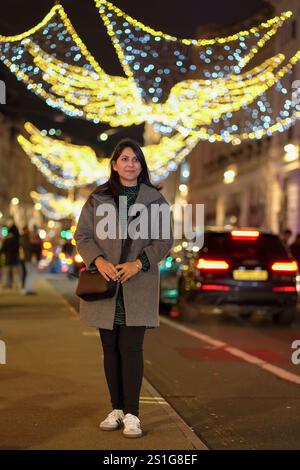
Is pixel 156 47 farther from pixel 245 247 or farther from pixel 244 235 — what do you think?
pixel 245 247

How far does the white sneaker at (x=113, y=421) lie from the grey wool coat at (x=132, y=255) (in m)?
0.60

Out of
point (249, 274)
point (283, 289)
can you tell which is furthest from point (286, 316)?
point (249, 274)

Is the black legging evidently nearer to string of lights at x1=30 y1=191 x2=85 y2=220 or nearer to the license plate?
the license plate

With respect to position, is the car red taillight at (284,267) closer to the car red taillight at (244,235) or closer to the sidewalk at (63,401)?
the car red taillight at (244,235)

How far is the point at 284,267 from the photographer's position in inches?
604

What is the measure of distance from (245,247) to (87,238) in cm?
940

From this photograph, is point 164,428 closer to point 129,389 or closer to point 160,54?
point 129,389

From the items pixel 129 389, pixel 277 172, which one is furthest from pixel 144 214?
pixel 277 172

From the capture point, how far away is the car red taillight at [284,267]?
1530 cm

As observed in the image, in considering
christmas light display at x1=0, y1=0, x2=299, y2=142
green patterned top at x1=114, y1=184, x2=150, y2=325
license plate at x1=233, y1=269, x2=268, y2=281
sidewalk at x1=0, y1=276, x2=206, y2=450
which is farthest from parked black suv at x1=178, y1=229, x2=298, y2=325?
green patterned top at x1=114, y1=184, x2=150, y2=325

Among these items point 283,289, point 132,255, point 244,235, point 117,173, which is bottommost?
point 283,289

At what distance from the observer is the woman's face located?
6.40 metres

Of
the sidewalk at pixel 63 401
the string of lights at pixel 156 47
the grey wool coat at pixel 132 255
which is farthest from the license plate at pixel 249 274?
the grey wool coat at pixel 132 255
